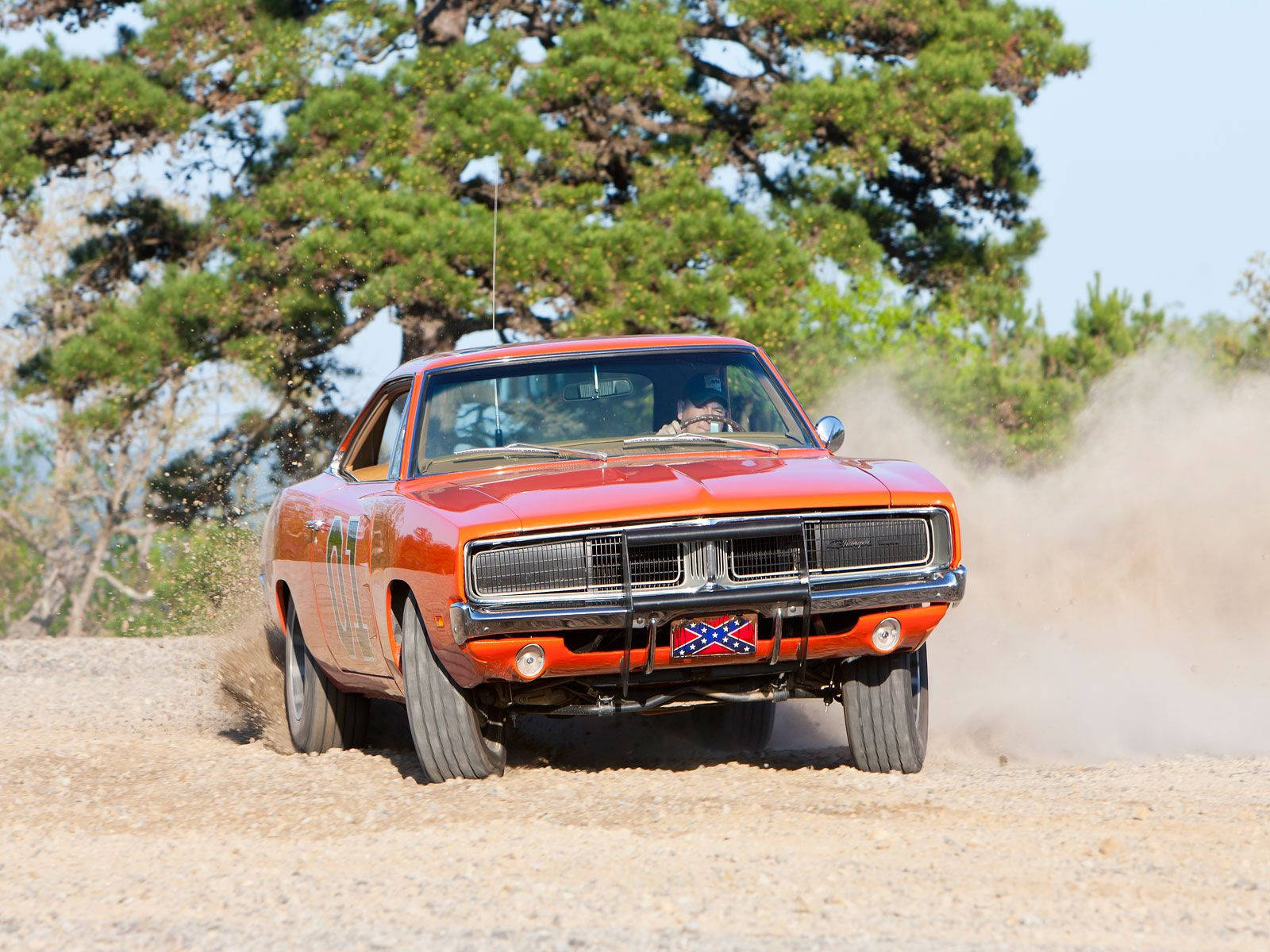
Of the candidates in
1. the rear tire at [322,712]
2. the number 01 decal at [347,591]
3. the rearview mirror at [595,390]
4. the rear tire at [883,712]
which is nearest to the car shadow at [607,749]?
the rear tire at [322,712]

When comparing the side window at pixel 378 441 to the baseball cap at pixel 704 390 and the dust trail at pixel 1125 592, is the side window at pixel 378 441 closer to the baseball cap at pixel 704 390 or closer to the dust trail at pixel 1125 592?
the baseball cap at pixel 704 390

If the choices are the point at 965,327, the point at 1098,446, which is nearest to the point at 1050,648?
the point at 1098,446

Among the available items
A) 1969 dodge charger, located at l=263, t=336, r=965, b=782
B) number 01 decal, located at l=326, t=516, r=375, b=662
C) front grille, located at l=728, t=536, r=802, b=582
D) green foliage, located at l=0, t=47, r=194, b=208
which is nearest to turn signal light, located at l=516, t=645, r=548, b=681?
1969 dodge charger, located at l=263, t=336, r=965, b=782

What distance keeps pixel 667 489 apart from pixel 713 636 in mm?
541

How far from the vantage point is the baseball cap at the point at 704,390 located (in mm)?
7773

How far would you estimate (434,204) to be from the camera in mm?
18938

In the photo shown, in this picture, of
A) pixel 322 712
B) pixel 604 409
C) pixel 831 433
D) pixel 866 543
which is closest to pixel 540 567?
pixel 866 543

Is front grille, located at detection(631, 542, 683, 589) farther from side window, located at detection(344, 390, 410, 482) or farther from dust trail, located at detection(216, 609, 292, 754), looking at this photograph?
dust trail, located at detection(216, 609, 292, 754)

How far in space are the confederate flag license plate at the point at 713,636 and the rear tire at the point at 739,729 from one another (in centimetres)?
223

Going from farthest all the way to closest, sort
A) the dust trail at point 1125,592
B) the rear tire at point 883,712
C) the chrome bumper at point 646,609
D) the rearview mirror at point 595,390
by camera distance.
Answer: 1. the dust trail at point 1125,592
2. the rearview mirror at point 595,390
3. the rear tire at point 883,712
4. the chrome bumper at point 646,609

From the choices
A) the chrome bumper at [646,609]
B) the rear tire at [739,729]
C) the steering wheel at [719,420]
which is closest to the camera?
the chrome bumper at [646,609]

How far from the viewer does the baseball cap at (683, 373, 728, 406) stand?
7.77 metres

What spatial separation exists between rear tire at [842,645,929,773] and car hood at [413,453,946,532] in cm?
75

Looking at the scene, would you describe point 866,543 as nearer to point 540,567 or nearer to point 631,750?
point 540,567
